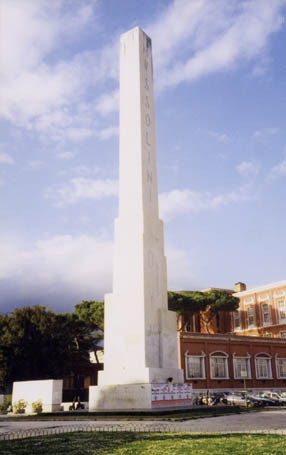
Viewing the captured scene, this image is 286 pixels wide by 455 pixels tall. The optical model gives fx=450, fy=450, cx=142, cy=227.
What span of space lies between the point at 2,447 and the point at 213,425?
6.45 meters

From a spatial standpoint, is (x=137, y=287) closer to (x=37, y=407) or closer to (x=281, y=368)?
(x=37, y=407)

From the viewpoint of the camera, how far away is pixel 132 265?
2250 cm

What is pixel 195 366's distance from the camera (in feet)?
130

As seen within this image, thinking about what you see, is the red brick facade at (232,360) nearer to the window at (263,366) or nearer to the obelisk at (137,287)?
the window at (263,366)

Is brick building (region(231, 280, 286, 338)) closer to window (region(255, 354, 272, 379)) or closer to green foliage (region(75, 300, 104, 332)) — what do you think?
window (region(255, 354, 272, 379))

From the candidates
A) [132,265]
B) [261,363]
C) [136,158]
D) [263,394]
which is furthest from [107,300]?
[261,363]

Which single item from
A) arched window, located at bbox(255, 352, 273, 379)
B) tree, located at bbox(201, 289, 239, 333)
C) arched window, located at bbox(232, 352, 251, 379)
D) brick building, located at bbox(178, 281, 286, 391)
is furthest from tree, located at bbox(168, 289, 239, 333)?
arched window, located at bbox(232, 352, 251, 379)

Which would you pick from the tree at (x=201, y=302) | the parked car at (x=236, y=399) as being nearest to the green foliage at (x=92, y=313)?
the tree at (x=201, y=302)

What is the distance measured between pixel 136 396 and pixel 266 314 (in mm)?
41516

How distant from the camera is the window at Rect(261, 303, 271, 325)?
57653 mm

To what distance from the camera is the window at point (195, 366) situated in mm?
39188

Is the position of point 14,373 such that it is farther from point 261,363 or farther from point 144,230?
point 261,363

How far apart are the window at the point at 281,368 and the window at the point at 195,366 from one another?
1047 cm

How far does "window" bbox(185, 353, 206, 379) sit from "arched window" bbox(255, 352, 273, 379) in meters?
7.41
